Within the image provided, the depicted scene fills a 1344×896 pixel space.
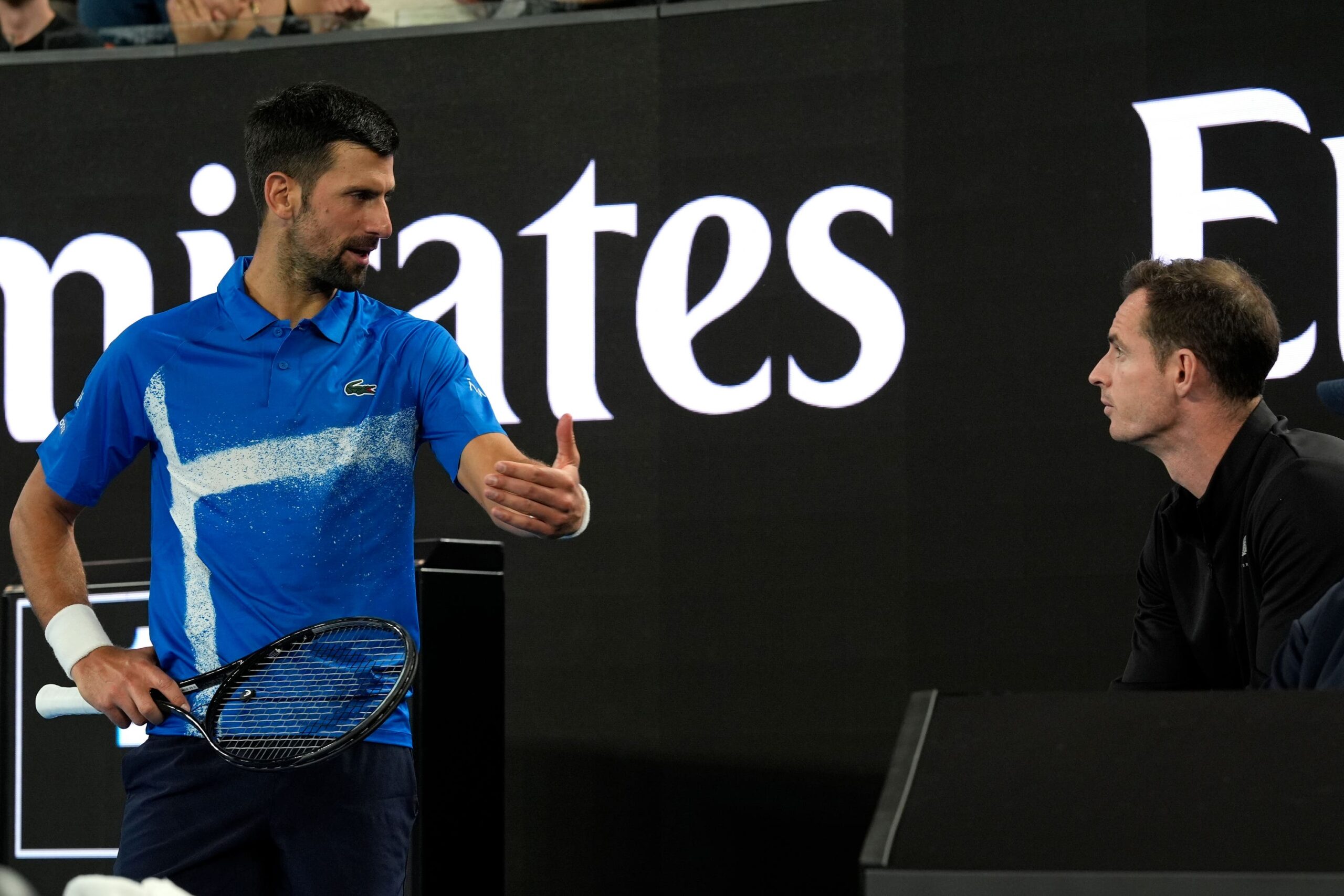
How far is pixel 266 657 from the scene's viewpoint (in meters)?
1.66

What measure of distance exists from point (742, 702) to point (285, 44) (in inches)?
73.4

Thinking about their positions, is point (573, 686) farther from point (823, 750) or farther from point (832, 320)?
point (832, 320)

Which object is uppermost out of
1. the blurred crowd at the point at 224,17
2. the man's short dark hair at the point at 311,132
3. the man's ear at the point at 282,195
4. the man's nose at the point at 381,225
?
the blurred crowd at the point at 224,17

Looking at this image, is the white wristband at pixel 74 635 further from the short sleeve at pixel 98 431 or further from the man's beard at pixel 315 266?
the man's beard at pixel 315 266

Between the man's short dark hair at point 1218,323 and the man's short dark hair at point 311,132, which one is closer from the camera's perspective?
the man's short dark hair at point 311,132

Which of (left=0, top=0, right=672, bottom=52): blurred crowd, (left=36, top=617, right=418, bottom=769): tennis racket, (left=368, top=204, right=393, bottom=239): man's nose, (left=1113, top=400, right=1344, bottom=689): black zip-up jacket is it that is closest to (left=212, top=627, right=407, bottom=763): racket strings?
(left=36, top=617, right=418, bottom=769): tennis racket

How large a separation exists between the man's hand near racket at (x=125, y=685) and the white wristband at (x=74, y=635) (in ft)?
0.04

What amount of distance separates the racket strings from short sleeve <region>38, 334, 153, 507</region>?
35 centimetres

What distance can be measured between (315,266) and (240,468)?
0.26 m

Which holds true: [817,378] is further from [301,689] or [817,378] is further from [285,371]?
[301,689]

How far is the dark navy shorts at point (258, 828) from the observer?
1.69 meters

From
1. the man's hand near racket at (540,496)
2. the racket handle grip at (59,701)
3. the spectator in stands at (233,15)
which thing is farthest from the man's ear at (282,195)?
the spectator in stands at (233,15)

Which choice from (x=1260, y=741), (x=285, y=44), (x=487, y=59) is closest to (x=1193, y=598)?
(x=1260, y=741)

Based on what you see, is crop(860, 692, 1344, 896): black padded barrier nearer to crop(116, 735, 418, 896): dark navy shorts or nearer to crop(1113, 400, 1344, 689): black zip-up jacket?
crop(116, 735, 418, 896): dark navy shorts
